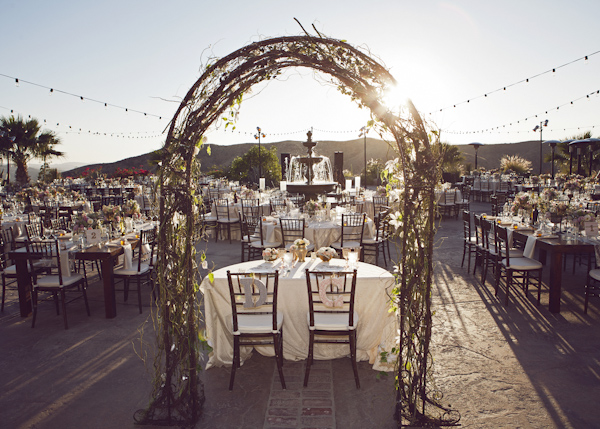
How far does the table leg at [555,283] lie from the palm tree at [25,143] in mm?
17195

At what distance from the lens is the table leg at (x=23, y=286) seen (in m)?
4.76

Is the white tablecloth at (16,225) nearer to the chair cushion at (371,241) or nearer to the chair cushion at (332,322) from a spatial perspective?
the chair cushion at (371,241)

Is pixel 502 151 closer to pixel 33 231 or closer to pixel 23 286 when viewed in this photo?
pixel 33 231

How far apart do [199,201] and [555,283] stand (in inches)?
165

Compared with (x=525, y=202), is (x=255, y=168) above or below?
above

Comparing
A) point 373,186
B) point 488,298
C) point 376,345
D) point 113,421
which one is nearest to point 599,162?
point 373,186

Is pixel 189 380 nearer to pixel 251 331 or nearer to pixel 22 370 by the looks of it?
pixel 251 331

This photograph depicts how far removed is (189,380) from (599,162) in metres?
18.5

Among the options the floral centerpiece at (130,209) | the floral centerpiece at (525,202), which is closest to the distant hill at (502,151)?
the floral centerpiece at (525,202)

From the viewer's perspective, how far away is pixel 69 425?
9.20ft

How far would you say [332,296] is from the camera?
333cm

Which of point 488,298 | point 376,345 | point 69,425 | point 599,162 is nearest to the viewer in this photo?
point 69,425

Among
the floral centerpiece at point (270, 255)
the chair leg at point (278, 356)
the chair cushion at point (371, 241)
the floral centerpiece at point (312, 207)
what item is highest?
the floral centerpiece at point (312, 207)

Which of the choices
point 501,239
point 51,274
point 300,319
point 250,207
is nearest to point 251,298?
point 300,319
